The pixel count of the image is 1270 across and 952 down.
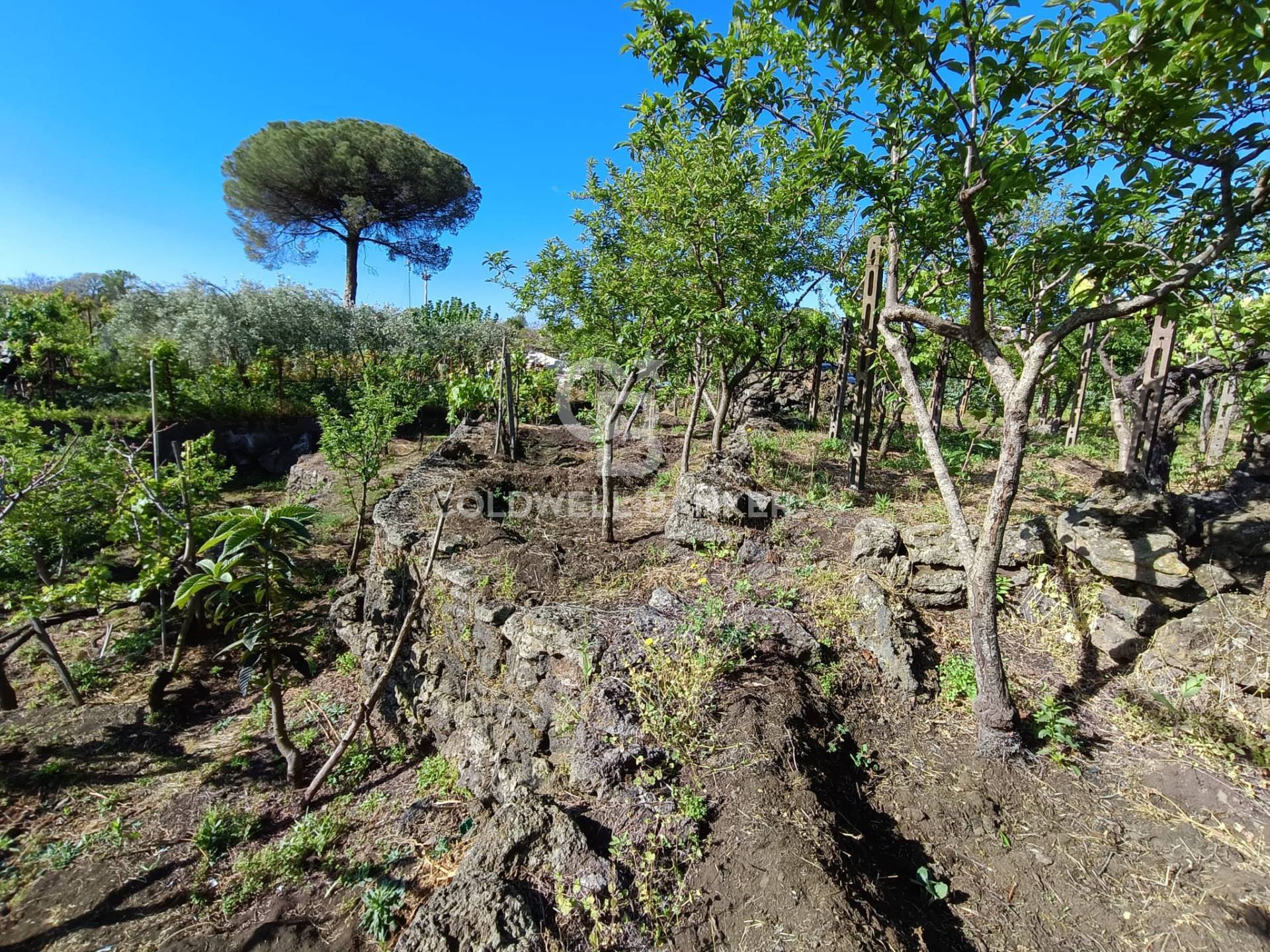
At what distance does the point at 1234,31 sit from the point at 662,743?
4.04 metres

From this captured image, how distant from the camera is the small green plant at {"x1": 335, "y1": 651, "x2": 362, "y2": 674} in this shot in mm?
6152

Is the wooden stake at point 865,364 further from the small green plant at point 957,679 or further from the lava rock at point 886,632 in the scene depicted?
the small green plant at point 957,679

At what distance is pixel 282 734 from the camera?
169 inches

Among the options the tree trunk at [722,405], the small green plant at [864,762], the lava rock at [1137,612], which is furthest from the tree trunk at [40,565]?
Answer: the lava rock at [1137,612]

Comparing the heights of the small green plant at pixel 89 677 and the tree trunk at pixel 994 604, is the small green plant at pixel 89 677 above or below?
below

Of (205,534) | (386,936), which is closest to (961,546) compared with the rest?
(386,936)

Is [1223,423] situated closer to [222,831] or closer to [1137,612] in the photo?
[1137,612]

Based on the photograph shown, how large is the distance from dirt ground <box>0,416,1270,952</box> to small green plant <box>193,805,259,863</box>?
6 cm

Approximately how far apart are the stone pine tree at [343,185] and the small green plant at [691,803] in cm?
3052

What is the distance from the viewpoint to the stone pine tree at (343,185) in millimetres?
25859

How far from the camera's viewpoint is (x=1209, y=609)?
3.59 meters

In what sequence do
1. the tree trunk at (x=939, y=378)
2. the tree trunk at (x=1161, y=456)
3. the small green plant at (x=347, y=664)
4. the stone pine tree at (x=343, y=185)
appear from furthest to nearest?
the stone pine tree at (x=343, y=185) → the tree trunk at (x=939, y=378) → the small green plant at (x=347, y=664) → the tree trunk at (x=1161, y=456)

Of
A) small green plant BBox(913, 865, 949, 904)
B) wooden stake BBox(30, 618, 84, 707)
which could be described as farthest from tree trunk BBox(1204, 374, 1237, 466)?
wooden stake BBox(30, 618, 84, 707)

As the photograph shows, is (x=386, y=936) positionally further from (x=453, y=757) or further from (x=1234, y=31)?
(x=1234, y=31)
